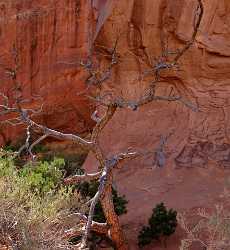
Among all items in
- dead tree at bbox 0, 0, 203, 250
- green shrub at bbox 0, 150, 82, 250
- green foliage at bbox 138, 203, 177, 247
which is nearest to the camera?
green shrub at bbox 0, 150, 82, 250

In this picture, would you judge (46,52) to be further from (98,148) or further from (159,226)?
(98,148)

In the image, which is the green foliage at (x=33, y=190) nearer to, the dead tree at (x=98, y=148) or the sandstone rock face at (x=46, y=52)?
the dead tree at (x=98, y=148)

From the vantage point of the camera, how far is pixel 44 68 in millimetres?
13664

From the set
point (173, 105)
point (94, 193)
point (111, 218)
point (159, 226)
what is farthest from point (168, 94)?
point (111, 218)

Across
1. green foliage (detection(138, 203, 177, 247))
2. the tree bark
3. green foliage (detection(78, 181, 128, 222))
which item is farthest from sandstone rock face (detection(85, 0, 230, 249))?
the tree bark

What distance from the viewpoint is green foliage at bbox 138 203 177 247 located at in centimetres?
834

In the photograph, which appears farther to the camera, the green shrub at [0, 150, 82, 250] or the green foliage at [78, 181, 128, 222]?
the green foliage at [78, 181, 128, 222]

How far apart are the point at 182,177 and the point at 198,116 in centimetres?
111

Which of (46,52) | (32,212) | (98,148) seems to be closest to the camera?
(32,212)

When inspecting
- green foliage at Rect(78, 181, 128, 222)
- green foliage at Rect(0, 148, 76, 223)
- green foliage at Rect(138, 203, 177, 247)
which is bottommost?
green foliage at Rect(138, 203, 177, 247)

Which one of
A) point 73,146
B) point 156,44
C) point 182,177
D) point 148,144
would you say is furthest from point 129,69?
point 73,146

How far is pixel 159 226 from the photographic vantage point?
837 cm

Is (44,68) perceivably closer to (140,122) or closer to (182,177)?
(140,122)

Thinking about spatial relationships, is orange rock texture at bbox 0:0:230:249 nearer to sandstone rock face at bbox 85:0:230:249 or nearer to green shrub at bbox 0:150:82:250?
sandstone rock face at bbox 85:0:230:249
